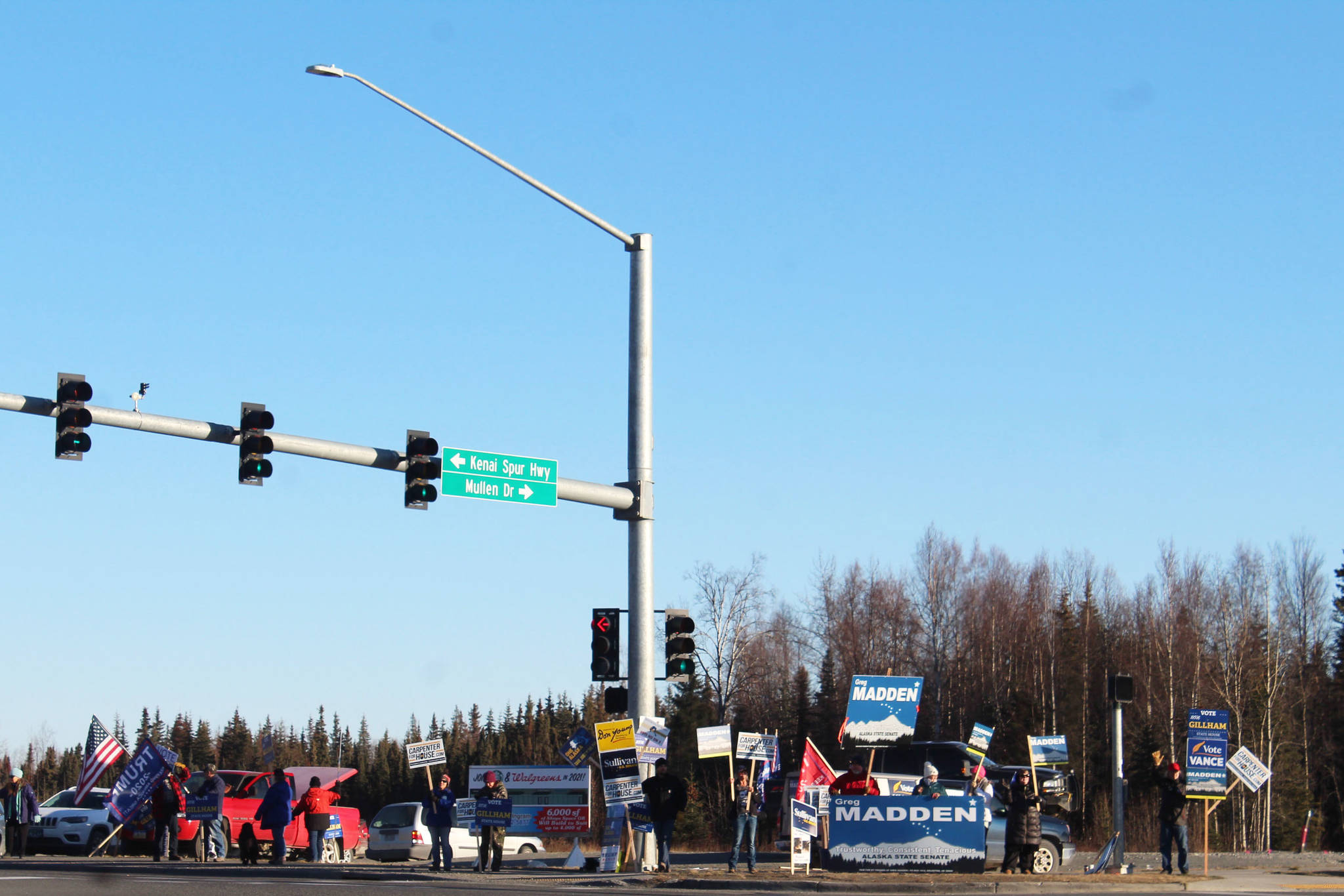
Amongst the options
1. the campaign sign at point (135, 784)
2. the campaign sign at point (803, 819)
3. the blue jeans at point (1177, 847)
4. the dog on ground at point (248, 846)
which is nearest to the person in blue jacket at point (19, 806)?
the campaign sign at point (135, 784)

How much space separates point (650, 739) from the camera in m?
22.2

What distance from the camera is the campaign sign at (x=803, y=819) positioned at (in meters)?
22.1

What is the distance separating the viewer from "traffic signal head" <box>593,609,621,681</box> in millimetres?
22016

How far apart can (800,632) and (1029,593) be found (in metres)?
12.3

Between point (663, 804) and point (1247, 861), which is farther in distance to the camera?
point (1247, 861)

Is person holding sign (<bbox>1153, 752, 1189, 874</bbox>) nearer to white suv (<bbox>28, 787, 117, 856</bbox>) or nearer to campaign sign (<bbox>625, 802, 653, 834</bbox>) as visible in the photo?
campaign sign (<bbox>625, 802, 653, 834</bbox>)

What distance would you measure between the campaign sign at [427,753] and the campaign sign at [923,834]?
900 cm

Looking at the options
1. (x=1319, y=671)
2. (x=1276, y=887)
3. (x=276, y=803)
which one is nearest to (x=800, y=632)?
(x=1319, y=671)

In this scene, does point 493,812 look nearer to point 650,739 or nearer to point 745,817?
point 650,739

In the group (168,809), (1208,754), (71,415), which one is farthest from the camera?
(168,809)

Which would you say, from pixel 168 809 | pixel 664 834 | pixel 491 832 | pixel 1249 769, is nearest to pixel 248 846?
pixel 168 809

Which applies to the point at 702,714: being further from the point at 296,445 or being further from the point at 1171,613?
the point at 296,445

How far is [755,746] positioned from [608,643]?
499 centimetres

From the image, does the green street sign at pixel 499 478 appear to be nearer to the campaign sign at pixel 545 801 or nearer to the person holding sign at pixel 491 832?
the person holding sign at pixel 491 832
